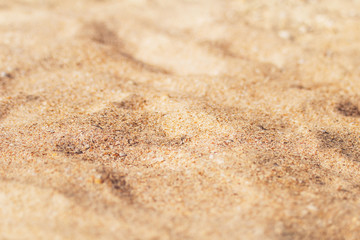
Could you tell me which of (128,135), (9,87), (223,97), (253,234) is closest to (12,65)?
(9,87)

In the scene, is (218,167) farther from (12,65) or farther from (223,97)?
(12,65)

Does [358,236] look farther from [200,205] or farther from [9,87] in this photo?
[9,87]

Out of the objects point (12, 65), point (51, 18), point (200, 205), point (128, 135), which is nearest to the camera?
point (200, 205)

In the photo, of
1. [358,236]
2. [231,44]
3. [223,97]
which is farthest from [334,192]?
[231,44]

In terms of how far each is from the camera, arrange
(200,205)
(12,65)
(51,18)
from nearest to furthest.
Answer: (200,205) → (12,65) → (51,18)

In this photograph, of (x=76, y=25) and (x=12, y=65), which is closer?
(x=12, y=65)

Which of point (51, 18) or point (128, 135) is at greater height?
point (51, 18)
